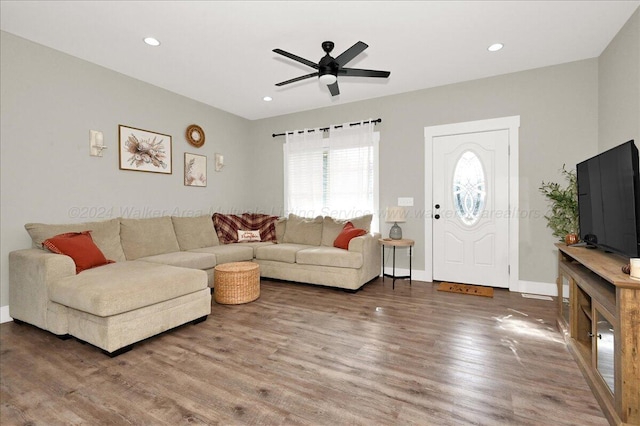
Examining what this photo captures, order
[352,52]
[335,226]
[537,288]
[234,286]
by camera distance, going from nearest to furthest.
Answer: [352,52]
[234,286]
[537,288]
[335,226]

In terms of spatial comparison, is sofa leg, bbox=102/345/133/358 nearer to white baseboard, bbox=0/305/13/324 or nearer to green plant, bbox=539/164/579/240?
white baseboard, bbox=0/305/13/324

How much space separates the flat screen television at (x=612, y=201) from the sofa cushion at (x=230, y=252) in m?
3.73

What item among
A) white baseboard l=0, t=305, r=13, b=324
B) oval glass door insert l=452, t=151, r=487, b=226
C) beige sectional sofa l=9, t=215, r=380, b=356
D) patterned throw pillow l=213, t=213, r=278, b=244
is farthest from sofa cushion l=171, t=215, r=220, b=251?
oval glass door insert l=452, t=151, r=487, b=226

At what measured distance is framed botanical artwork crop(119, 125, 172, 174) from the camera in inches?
151

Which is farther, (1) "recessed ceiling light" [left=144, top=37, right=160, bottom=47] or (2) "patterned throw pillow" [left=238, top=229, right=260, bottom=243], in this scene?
(2) "patterned throw pillow" [left=238, top=229, right=260, bottom=243]

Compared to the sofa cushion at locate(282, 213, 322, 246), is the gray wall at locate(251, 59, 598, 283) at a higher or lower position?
higher

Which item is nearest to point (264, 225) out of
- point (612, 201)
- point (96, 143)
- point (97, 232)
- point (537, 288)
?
point (97, 232)

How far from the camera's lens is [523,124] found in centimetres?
375

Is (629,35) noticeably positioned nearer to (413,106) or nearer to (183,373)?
(413,106)

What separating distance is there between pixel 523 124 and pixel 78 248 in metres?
4.93

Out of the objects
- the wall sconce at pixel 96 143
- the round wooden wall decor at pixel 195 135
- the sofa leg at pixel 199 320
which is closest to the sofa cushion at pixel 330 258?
the sofa leg at pixel 199 320

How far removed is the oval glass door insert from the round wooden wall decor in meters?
3.77

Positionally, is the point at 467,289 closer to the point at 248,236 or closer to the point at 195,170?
the point at 248,236

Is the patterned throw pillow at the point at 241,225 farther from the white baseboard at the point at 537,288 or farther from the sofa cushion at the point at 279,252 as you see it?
the white baseboard at the point at 537,288
